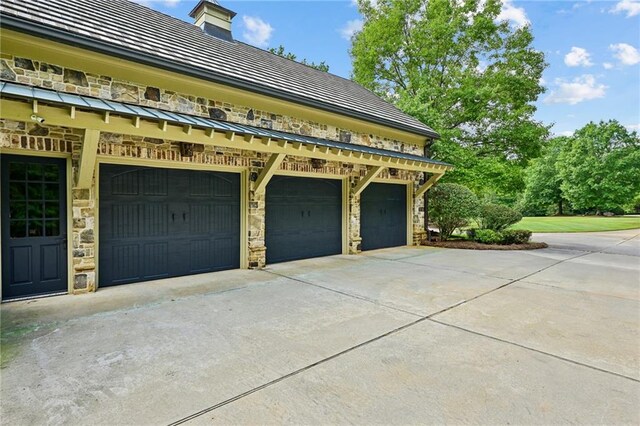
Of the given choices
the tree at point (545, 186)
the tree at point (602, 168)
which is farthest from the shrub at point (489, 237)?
the tree at point (545, 186)

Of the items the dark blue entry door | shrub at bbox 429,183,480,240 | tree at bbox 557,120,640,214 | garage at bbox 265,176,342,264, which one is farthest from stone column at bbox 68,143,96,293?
tree at bbox 557,120,640,214

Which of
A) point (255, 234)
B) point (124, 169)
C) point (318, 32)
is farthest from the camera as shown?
point (318, 32)

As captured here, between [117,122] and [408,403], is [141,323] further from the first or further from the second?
[408,403]

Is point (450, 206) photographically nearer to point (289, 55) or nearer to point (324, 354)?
point (324, 354)

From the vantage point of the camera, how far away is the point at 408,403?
2283 mm

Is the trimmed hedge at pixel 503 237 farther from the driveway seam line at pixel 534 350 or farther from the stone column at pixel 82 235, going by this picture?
the stone column at pixel 82 235

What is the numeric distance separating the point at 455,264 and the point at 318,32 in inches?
525

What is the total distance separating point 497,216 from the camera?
11.9 m

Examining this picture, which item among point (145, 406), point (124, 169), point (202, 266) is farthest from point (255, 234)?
point (145, 406)

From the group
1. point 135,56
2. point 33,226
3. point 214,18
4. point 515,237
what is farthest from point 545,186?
point 33,226

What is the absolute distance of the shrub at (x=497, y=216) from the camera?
11.9m

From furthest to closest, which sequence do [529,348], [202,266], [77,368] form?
[202,266], [529,348], [77,368]

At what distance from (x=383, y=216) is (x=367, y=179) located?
209cm

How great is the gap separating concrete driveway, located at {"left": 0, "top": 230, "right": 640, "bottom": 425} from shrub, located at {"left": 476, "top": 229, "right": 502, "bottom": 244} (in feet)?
18.8
